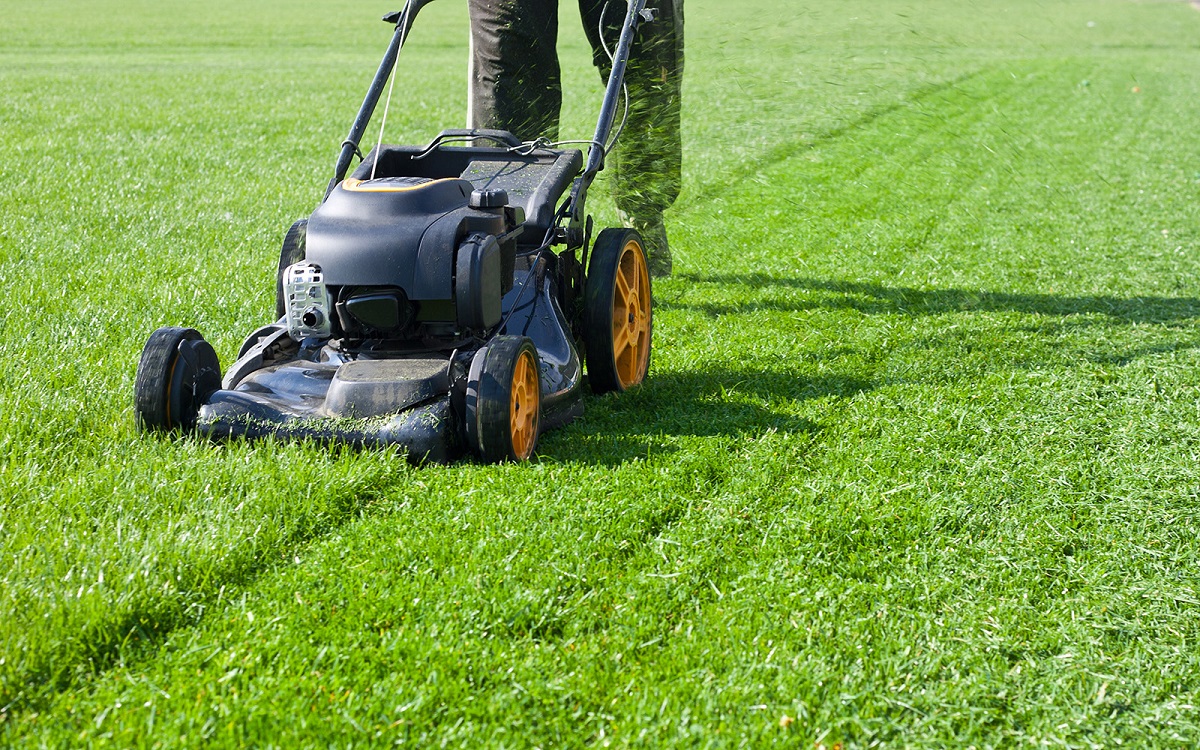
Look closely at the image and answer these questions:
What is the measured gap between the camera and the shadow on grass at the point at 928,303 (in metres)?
5.30

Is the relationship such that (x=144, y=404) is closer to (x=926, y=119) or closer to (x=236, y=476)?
(x=236, y=476)

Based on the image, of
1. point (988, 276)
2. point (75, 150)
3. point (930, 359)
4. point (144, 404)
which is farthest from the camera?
point (75, 150)

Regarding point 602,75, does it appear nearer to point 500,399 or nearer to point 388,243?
point 388,243

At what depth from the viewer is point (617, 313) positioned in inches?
155

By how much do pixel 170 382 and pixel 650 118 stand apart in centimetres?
258

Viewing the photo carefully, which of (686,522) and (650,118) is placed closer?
(686,522)

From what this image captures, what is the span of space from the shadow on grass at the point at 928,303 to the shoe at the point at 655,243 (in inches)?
9.0

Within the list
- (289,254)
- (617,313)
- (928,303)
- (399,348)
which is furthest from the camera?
(928,303)

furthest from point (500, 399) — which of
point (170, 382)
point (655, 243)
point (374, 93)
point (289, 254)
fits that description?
point (655, 243)

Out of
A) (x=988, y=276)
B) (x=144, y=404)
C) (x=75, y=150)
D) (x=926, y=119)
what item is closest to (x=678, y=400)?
(x=144, y=404)

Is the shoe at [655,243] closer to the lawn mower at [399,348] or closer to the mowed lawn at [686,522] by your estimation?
the mowed lawn at [686,522]

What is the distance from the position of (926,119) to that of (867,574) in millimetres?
10865

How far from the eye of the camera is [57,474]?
3.02 metres

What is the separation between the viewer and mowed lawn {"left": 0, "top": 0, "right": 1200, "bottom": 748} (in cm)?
217
